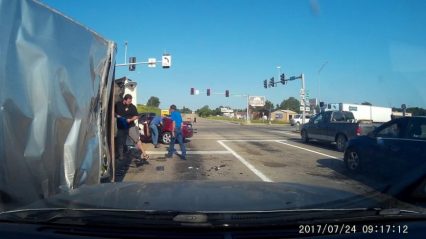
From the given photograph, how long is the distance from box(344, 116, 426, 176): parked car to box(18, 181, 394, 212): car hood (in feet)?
18.4

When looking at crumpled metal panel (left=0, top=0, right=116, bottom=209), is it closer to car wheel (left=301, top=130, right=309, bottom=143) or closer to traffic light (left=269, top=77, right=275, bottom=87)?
car wheel (left=301, top=130, right=309, bottom=143)

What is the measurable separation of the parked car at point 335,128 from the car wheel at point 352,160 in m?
4.76

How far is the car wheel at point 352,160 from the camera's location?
1071 centimetres

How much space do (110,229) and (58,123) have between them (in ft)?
12.4

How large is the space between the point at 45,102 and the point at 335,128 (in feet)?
45.2

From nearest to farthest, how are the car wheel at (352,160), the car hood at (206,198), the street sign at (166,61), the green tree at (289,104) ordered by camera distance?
the car hood at (206,198) < the car wheel at (352,160) < the street sign at (166,61) < the green tree at (289,104)

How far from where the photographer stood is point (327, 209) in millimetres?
2664

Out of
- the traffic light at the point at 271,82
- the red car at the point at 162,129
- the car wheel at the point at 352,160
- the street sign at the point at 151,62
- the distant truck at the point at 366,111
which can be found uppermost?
the street sign at the point at 151,62

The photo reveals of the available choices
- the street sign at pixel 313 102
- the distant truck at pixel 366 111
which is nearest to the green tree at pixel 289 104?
the distant truck at pixel 366 111

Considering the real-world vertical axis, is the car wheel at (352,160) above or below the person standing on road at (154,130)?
below

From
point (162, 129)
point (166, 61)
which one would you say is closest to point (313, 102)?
point (166, 61)

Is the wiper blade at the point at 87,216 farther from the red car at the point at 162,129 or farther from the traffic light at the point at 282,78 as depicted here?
the traffic light at the point at 282,78

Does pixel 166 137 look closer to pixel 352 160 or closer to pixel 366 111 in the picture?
pixel 352 160

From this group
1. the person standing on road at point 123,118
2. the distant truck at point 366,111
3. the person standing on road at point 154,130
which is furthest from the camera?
the distant truck at point 366,111
